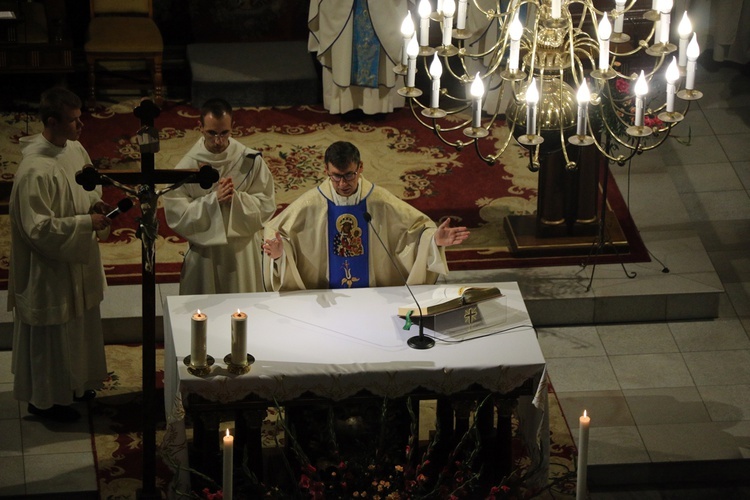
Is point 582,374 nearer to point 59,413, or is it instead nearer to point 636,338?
point 636,338

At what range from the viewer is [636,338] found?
823cm

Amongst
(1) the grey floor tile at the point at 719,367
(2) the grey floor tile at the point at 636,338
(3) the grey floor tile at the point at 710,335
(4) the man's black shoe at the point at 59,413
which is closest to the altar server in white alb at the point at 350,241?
(4) the man's black shoe at the point at 59,413

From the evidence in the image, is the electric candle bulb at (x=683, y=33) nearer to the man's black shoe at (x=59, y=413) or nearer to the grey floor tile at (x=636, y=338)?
the grey floor tile at (x=636, y=338)

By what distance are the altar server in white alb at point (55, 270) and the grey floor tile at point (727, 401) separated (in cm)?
310

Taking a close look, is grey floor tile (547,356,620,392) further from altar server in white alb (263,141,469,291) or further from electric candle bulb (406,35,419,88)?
electric candle bulb (406,35,419,88)

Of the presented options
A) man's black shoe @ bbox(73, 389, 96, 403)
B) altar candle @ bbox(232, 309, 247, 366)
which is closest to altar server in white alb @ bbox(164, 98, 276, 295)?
man's black shoe @ bbox(73, 389, 96, 403)

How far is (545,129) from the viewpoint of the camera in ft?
23.4

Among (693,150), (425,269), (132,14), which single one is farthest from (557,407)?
(132,14)

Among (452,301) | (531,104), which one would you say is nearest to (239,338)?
(452,301)

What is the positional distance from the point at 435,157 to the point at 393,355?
411 centimetres

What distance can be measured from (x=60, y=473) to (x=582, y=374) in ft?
9.15

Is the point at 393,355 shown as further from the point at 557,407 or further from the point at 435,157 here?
the point at 435,157

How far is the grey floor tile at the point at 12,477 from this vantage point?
6.75 meters

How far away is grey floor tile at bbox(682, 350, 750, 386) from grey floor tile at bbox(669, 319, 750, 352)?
0.23 ft
